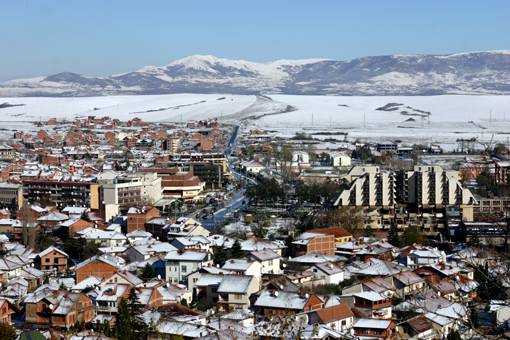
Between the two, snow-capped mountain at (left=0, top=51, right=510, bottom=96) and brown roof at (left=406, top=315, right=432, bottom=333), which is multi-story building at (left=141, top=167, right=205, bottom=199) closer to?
brown roof at (left=406, top=315, right=432, bottom=333)

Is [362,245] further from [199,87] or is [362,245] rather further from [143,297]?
[199,87]

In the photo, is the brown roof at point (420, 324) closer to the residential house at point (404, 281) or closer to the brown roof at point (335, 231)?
the residential house at point (404, 281)

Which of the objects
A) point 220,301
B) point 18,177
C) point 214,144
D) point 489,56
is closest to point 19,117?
point 214,144

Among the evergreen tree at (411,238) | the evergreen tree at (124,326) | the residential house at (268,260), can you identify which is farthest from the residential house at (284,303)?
the evergreen tree at (411,238)

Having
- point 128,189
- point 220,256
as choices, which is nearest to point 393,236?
point 220,256

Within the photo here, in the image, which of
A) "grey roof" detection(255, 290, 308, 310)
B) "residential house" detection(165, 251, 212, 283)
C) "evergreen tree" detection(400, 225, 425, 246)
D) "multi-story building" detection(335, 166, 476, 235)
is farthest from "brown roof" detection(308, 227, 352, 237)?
"grey roof" detection(255, 290, 308, 310)

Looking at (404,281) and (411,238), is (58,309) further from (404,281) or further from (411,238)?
(411,238)
